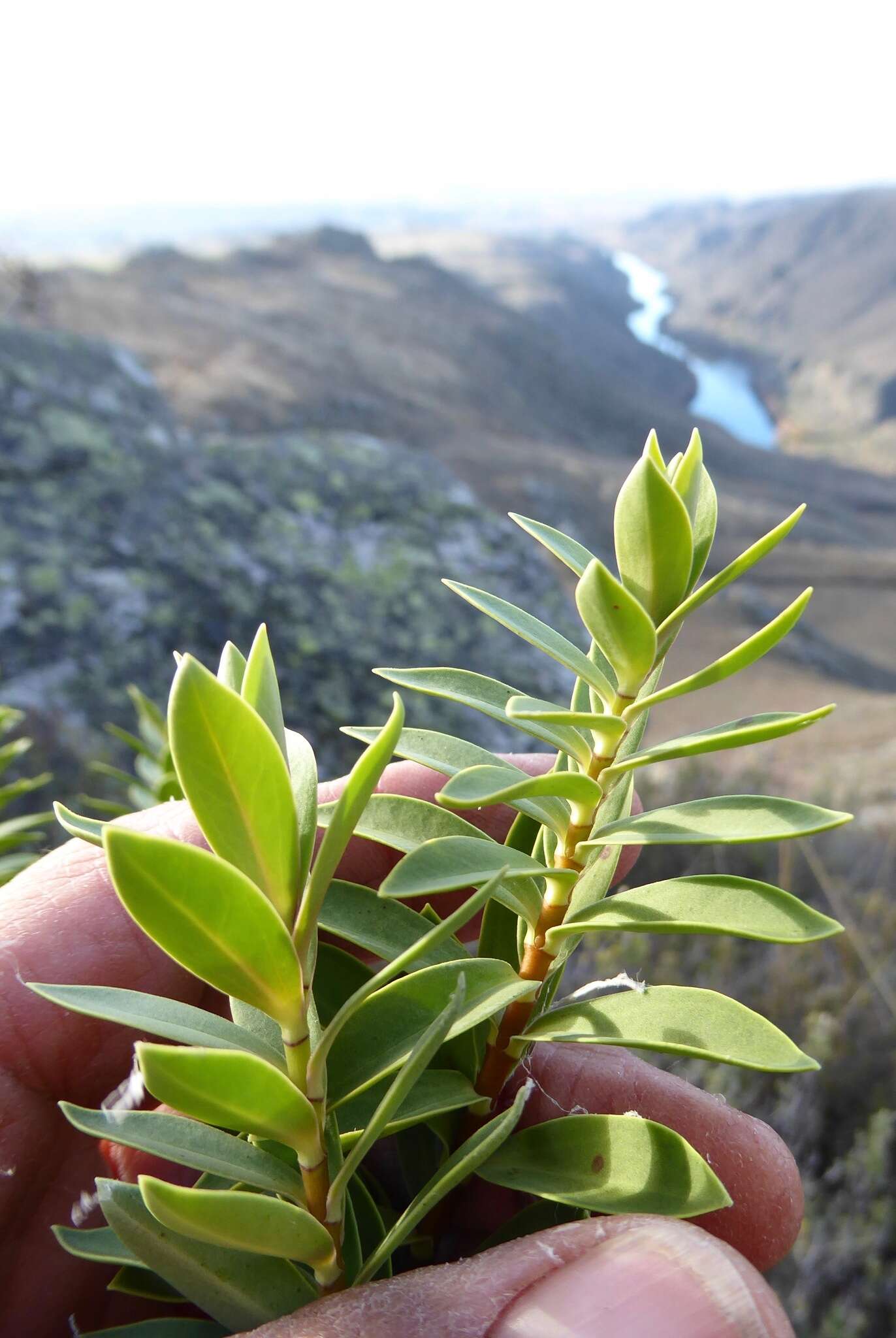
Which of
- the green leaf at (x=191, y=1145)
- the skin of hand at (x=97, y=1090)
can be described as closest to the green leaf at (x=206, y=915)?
the green leaf at (x=191, y=1145)

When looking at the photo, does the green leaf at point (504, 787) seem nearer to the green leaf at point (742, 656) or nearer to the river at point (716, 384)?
the green leaf at point (742, 656)

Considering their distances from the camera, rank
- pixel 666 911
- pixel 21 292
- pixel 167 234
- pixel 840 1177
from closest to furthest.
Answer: pixel 666 911
pixel 840 1177
pixel 21 292
pixel 167 234

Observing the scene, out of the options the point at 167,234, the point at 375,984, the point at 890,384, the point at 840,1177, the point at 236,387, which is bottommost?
the point at 840,1177

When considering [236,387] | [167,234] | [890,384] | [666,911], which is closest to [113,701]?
[666,911]

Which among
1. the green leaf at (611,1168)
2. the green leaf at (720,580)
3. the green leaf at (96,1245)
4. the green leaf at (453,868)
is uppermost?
the green leaf at (720,580)

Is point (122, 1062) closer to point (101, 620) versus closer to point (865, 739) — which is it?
point (101, 620)

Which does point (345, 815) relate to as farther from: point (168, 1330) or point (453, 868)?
point (168, 1330)
